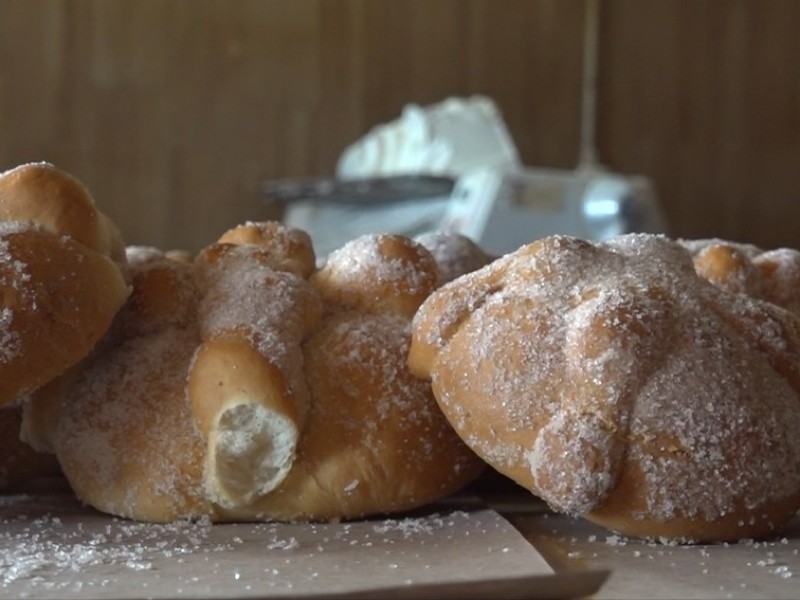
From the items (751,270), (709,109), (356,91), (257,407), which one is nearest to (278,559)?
(257,407)

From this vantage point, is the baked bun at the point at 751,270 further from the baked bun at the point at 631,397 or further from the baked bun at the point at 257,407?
the baked bun at the point at 257,407

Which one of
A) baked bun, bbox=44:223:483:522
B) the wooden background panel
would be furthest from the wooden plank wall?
baked bun, bbox=44:223:483:522

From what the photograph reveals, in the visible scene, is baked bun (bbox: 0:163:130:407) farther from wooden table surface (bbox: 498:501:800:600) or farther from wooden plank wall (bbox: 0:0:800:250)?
wooden plank wall (bbox: 0:0:800:250)

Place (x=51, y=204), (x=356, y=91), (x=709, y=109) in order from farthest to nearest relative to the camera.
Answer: (x=709, y=109) → (x=356, y=91) → (x=51, y=204)

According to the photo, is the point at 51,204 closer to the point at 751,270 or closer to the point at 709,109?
the point at 751,270

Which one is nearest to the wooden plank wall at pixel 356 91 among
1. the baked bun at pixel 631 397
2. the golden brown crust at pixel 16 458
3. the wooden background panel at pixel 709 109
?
the wooden background panel at pixel 709 109

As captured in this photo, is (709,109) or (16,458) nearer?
(16,458)

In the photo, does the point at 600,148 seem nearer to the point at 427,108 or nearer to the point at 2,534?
the point at 427,108
